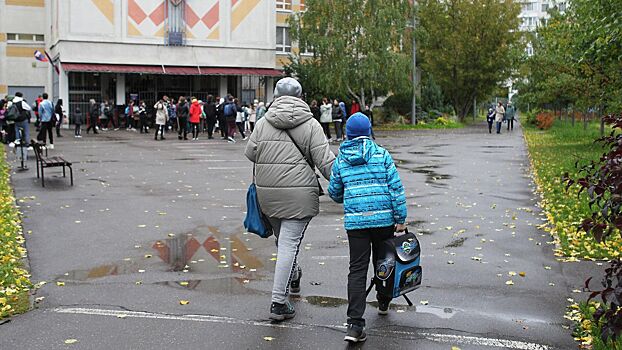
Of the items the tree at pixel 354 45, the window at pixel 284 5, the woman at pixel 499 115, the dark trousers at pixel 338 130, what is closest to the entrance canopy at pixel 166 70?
the tree at pixel 354 45

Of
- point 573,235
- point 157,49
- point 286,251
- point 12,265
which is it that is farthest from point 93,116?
point 286,251

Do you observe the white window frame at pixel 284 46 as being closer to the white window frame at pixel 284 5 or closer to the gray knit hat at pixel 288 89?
the white window frame at pixel 284 5

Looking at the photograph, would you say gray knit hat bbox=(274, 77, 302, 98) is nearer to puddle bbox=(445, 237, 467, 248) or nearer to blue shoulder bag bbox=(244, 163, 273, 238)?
blue shoulder bag bbox=(244, 163, 273, 238)

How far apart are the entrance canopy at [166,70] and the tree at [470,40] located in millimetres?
13369

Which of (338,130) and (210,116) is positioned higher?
(210,116)

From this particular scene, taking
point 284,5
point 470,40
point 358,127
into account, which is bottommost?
point 358,127

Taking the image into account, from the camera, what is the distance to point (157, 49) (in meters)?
46.6

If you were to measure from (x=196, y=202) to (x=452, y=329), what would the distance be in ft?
26.5

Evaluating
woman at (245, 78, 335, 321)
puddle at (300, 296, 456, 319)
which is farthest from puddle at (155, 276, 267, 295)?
woman at (245, 78, 335, 321)

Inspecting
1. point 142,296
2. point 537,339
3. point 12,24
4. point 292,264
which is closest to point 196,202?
point 142,296

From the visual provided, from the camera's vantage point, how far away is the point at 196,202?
13664 millimetres

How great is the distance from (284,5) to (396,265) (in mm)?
52079

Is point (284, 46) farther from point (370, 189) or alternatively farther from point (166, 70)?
point (370, 189)

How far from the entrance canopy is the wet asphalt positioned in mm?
29663
